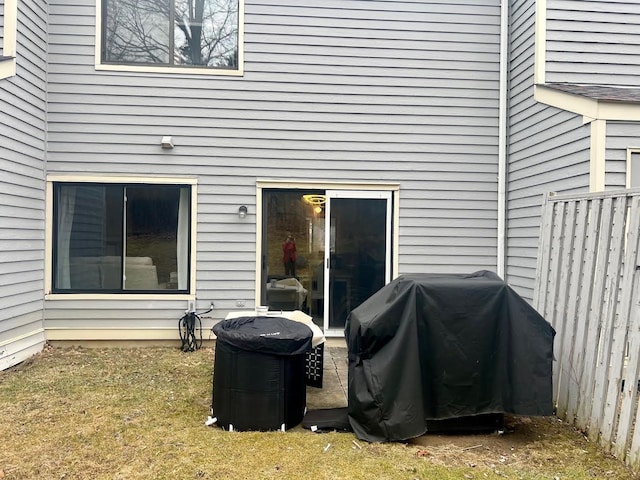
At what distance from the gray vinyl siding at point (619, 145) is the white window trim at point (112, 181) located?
4.69 metres

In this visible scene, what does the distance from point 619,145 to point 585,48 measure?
5.14ft

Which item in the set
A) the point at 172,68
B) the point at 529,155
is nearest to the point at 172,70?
the point at 172,68

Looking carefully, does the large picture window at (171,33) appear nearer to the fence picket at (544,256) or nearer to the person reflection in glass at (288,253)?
the person reflection in glass at (288,253)

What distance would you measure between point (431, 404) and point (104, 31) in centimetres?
588

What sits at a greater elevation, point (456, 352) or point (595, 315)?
point (595, 315)

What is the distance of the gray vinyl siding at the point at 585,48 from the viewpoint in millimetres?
5500

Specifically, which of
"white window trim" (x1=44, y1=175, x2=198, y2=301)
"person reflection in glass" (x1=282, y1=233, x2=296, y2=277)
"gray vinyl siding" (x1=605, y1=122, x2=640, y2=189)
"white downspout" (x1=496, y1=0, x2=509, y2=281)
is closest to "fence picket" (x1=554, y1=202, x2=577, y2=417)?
"gray vinyl siding" (x1=605, y1=122, x2=640, y2=189)

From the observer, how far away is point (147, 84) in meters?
6.06

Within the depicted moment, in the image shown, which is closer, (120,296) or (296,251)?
(120,296)

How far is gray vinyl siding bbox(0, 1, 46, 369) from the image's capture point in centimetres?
505

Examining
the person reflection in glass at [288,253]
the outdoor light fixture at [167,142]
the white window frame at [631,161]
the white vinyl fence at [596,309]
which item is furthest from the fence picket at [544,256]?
the outdoor light fixture at [167,142]

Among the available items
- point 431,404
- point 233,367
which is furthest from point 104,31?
point 431,404

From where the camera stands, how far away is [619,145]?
465 centimetres

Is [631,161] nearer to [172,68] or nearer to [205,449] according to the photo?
[205,449]
